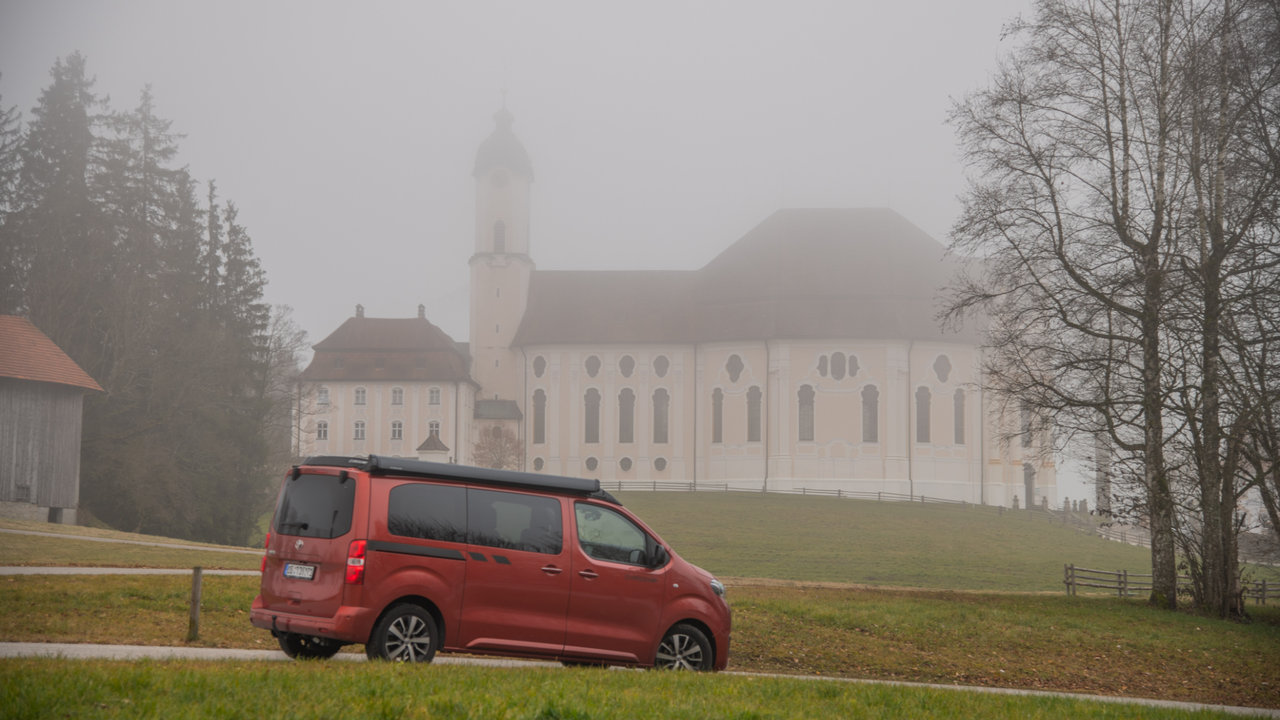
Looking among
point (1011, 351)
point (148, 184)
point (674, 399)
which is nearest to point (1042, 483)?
point (674, 399)

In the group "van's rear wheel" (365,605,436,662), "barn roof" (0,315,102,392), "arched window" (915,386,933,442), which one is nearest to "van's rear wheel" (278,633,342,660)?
"van's rear wheel" (365,605,436,662)

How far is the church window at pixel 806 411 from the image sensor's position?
205ft

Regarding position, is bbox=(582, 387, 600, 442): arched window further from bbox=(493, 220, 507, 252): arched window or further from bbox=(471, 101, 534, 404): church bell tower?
bbox=(493, 220, 507, 252): arched window

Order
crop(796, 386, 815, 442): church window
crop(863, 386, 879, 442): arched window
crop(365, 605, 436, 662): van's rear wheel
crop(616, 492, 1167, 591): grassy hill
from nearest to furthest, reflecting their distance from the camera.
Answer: crop(365, 605, 436, 662): van's rear wheel, crop(616, 492, 1167, 591): grassy hill, crop(863, 386, 879, 442): arched window, crop(796, 386, 815, 442): church window

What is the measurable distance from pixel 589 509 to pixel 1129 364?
13.6 m

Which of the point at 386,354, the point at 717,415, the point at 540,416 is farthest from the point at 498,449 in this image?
the point at 717,415

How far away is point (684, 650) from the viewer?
9.45 m

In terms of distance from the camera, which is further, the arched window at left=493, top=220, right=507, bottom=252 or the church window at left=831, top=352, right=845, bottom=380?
the arched window at left=493, top=220, right=507, bottom=252

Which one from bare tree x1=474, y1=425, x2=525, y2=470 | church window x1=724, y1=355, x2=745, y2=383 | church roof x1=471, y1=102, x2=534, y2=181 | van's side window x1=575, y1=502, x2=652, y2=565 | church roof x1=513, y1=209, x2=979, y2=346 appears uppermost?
church roof x1=471, y1=102, x2=534, y2=181

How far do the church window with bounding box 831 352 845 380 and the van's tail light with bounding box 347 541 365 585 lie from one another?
56391 millimetres

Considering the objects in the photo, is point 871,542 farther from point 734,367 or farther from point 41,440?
point 41,440

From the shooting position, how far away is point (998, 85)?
20250 mm

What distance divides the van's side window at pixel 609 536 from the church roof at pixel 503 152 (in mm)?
66019

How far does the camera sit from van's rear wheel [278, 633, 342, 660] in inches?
346
